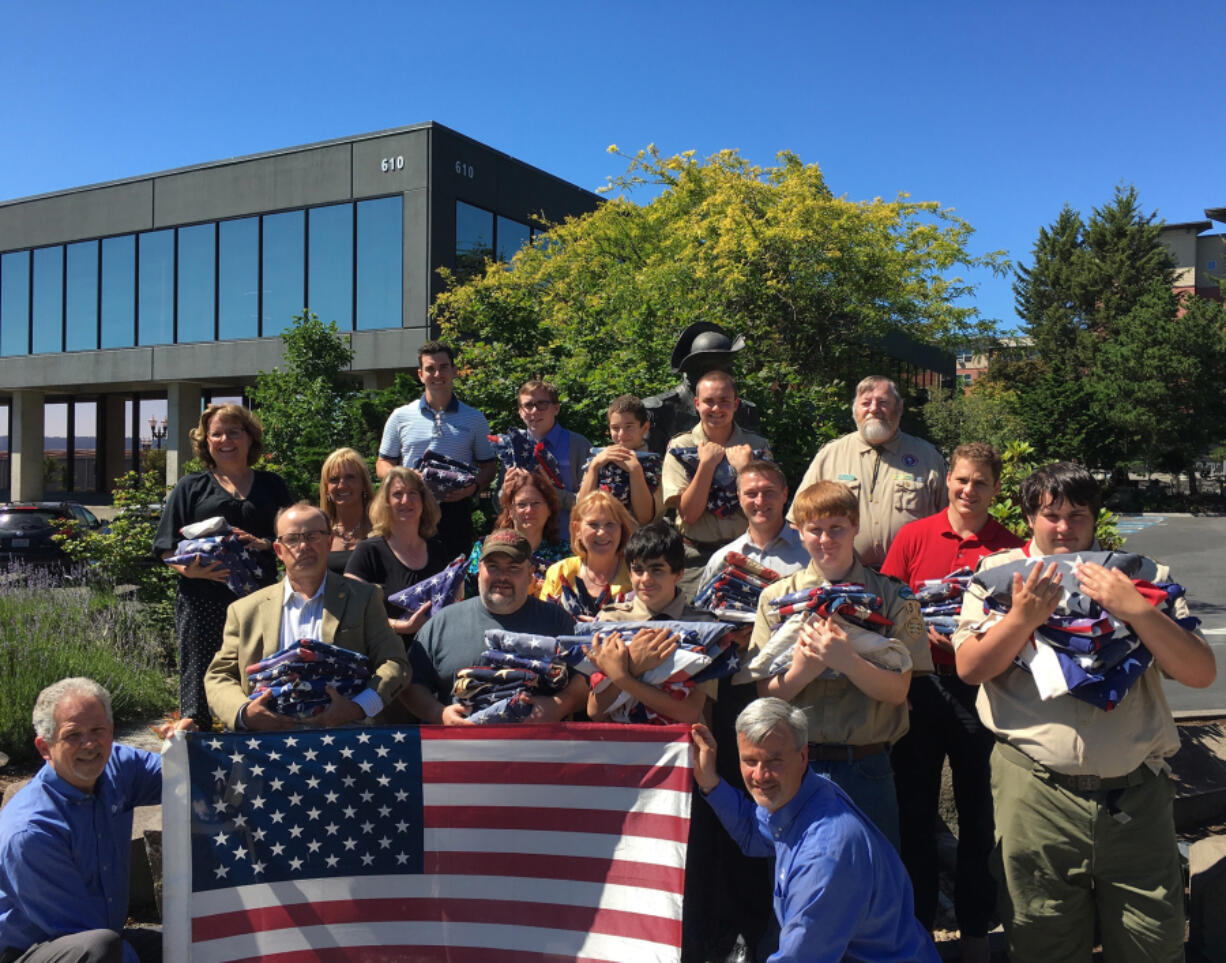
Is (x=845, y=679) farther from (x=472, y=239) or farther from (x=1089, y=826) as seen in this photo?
(x=472, y=239)

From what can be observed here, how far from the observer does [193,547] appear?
4781 millimetres

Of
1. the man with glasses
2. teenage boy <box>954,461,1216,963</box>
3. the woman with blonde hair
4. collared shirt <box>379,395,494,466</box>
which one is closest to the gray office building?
collared shirt <box>379,395,494,466</box>

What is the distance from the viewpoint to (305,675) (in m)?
3.75

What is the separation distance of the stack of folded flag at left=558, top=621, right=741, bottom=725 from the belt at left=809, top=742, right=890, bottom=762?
1.45 ft

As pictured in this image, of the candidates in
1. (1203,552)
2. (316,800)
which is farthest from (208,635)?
(1203,552)

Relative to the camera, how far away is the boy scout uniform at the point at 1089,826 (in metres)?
3.26

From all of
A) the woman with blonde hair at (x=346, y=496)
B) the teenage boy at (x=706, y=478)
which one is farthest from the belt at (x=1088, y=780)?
the woman with blonde hair at (x=346, y=496)

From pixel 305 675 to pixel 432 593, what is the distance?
0.98 metres

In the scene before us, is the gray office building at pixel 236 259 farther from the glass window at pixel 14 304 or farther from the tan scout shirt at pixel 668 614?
the tan scout shirt at pixel 668 614

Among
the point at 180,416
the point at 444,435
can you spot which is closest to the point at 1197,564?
the point at 444,435

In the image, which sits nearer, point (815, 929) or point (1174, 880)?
point (815, 929)

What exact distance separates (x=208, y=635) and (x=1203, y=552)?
2515cm

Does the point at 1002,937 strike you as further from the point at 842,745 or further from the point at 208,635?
the point at 208,635

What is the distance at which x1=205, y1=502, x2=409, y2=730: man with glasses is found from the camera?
12.5 feet
